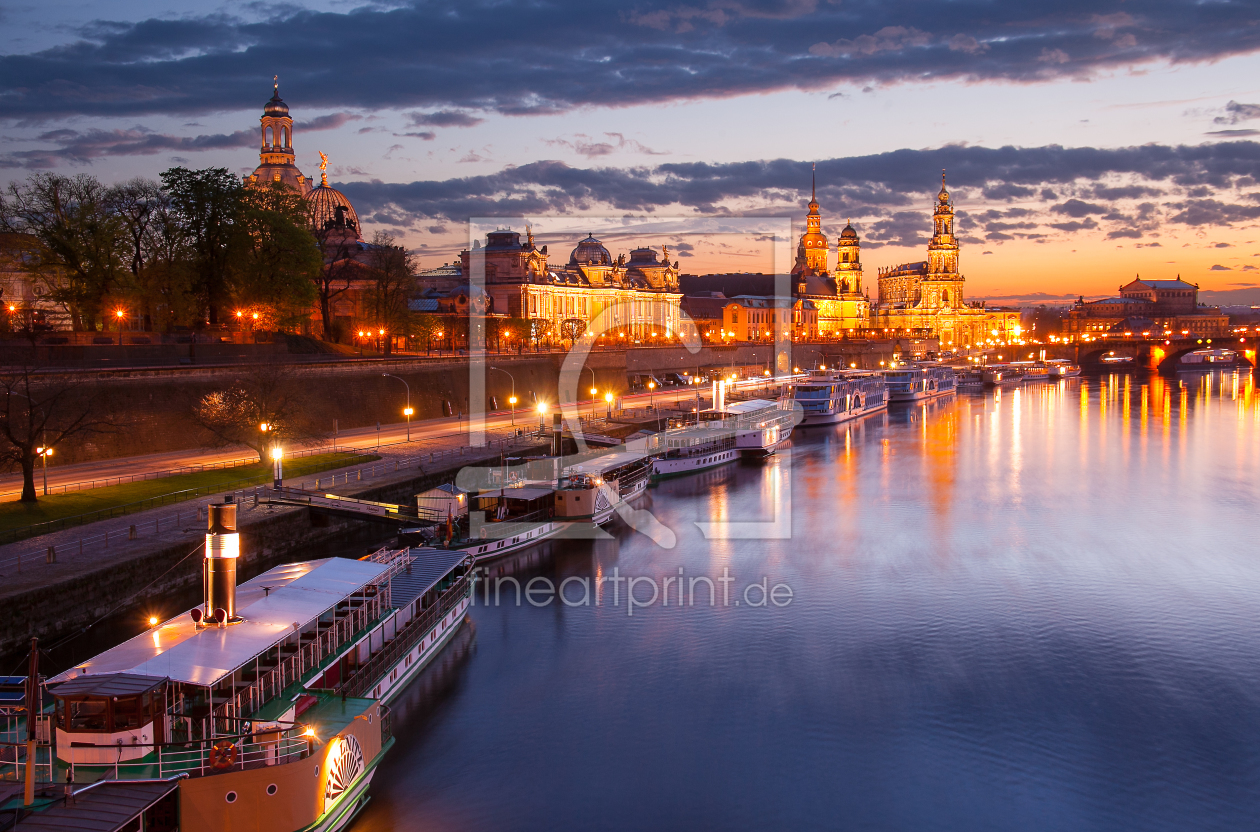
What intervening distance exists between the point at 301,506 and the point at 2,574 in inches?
314

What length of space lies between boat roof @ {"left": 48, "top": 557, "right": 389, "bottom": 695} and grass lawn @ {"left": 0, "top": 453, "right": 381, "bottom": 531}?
8.91 metres

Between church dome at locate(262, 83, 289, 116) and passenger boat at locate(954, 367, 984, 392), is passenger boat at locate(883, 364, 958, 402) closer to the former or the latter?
passenger boat at locate(954, 367, 984, 392)

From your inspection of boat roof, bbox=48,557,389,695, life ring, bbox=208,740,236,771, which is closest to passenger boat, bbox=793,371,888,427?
boat roof, bbox=48,557,389,695

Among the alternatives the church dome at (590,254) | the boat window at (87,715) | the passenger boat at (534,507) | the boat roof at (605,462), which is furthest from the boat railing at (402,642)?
the church dome at (590,254)

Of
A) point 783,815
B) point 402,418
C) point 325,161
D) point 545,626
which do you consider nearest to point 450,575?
point 545,626

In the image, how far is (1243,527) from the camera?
33.2 metres

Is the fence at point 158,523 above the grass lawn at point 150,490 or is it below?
below

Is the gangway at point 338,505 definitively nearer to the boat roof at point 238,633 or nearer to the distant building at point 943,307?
the boat roof at point 238,633

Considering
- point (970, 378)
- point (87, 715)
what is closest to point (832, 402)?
point (970, 378)

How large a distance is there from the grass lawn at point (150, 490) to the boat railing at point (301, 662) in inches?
379

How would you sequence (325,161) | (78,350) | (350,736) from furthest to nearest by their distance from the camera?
(325,161) → (78,350) → (350,736)

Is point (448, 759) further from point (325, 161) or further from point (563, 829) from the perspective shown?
point (325, 161)

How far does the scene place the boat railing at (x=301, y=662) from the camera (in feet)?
42.7

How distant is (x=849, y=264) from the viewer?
165625mm
